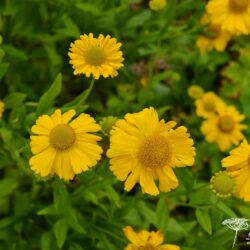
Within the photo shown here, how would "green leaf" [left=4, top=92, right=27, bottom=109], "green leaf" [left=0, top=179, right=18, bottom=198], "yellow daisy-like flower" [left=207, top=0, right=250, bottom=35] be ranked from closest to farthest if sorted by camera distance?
"green leaf" [left=4, top=92, right=27, bottom=109] → "green leaf" [left=0, top=179, right=18, bottom=198] → "yellow daisy-like flower" [left=207, top=0, right=250, bottom=35]

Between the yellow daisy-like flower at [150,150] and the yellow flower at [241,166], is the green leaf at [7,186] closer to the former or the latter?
the yellow daisy-like flower at [150,150]

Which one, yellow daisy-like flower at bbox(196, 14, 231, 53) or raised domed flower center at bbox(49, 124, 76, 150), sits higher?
raised domed flower center at bbox(49, 124, 76, 150)

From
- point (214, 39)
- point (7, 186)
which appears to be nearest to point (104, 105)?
point (214, 39)

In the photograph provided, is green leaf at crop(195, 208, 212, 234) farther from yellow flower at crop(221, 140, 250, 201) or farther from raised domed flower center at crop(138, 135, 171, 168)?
raised domed flower center at crop(138, 135, 171, 168)

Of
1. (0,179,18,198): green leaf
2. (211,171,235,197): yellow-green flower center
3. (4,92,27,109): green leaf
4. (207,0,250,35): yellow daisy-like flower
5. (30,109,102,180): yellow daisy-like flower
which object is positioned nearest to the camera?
(30,109,102,180): yellow daisy-like flower

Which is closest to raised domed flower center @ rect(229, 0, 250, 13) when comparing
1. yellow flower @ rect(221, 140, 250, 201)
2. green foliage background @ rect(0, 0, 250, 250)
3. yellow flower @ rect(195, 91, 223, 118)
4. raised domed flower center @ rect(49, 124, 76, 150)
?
green foliage background @ rect(0, 0, 250, 250)

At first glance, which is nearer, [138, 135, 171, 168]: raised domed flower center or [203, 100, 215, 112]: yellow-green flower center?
[138, 135, 171, 168]: raised domed flower center

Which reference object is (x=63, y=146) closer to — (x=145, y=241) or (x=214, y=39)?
(x=145, y=241)
